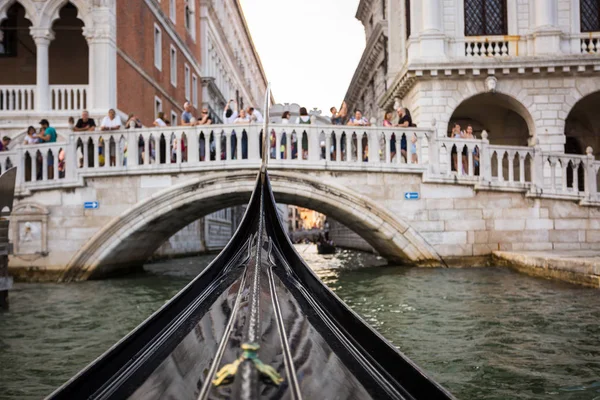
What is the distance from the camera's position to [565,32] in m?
9.27

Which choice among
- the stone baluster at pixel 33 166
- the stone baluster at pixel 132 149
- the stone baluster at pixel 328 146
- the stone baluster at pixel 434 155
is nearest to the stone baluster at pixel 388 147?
the stone baluster at pixel 434 155

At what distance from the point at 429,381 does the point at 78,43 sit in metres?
9.67

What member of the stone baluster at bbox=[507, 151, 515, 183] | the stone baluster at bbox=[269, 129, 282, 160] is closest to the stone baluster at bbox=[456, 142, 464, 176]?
the stone baluster at bbox=[507, 151, 515, 183]

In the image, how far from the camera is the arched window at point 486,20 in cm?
956

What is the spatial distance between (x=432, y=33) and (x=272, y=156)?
4075mm

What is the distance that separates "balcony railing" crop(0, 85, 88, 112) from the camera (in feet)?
27.3

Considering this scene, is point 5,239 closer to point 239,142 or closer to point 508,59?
point 239,142

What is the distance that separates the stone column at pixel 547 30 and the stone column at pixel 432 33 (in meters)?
1.47

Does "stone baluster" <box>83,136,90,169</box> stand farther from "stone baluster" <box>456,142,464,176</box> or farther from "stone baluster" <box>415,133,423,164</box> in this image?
"stone baluster" <box>456,142,464,176</box>

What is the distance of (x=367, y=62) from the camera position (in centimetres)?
1545

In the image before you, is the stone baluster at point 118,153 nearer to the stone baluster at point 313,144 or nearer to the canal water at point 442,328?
the canal water at point 442,328

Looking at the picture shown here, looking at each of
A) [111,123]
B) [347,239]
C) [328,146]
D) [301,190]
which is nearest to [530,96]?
[328,146]

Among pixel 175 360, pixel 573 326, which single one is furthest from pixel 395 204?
pixel 175 360

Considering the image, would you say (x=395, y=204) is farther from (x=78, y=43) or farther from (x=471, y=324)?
(x=78, y=43)
